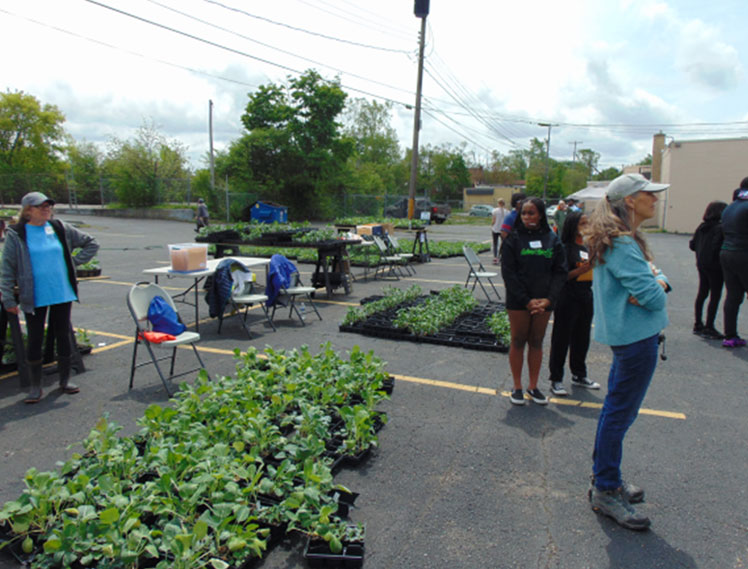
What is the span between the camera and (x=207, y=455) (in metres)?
3.15

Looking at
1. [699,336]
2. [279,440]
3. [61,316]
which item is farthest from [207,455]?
[699,336]

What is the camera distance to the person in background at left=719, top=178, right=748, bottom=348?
6434 mm

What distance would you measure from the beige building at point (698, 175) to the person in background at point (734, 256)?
2797cm

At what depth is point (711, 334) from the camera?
720 cm

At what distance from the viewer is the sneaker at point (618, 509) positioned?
9.66 feet

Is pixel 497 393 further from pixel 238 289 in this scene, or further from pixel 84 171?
pixel 84 171

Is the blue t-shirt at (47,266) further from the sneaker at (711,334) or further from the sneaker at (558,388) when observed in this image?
the sneaker at (711,334)

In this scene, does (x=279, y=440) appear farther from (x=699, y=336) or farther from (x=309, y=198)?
(x=309, y=198)

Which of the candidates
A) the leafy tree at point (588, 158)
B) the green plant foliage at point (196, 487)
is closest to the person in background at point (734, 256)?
the green plant foliage at point (196, 487)

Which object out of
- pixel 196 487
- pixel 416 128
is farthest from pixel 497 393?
pixel 416 128

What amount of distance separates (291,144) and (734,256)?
106 feet

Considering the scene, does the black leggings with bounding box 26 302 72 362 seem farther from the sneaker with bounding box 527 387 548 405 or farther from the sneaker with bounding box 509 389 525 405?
the sneaker with bounding box 527 387 548 405

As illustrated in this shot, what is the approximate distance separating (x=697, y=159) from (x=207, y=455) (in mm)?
36683

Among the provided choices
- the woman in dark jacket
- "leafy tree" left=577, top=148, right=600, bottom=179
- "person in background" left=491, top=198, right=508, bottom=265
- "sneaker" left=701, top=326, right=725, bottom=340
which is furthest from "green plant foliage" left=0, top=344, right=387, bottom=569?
"leafy tree" left=577, top=148, right=600, bottom=179
